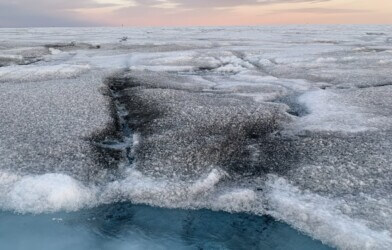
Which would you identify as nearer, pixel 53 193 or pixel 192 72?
pixel 53 193

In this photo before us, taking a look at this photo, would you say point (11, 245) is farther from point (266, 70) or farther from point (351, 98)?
point (266, 70)

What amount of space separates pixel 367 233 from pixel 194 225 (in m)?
1.62

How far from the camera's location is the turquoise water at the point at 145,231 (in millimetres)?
3791

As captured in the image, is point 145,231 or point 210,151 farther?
point 210,151

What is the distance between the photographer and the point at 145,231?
4.00m

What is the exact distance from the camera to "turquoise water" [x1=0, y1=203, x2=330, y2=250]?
12.4 feet

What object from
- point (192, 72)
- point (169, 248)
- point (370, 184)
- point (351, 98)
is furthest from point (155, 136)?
point (192, 72)

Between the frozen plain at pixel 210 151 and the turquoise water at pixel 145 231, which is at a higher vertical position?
the frozen plain at pixel 210 151

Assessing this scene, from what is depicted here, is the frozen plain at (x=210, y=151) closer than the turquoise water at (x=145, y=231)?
No

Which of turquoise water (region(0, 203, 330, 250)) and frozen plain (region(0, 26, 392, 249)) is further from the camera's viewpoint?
frozen plain (region(0, 26, 392, 249))

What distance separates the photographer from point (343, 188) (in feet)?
14.8

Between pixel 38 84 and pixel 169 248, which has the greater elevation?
pixel 38 84

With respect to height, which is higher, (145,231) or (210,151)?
Answer: (210,151)

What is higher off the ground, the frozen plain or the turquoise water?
the frozen plain
